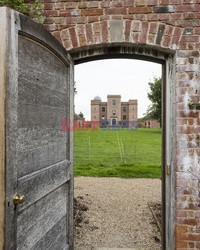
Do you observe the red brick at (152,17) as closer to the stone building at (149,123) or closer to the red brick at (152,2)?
the red brick at (152,2)

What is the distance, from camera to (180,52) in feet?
7.89

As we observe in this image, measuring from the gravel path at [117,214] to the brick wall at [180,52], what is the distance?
44.5 inches

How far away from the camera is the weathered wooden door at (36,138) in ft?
4.74

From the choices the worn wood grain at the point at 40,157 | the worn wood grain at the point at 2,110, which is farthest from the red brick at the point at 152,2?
the worn wood grain at the point at 40,157

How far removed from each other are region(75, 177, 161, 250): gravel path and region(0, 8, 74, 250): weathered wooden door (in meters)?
1.08

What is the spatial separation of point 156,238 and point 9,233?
2.66 m

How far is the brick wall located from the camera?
2.40m

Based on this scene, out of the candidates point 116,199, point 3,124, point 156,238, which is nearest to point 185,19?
point 3,124

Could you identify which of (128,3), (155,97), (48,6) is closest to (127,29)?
(128,3)

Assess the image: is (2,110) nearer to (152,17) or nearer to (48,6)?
(48,6)

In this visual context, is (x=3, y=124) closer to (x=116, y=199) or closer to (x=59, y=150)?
(x=59, y=150)

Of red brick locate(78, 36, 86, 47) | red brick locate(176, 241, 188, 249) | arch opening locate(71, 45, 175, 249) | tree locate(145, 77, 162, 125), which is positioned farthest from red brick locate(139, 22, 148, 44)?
tree locate(145, 77, 162, 125)

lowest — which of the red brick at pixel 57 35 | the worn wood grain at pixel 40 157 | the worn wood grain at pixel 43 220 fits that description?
the worn wood grain at pixel 43 220

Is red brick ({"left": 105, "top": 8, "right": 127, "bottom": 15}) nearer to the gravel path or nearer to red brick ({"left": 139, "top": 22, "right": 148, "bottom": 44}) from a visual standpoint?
red brick ({"left": 139, "top": 22, "right": 148, "bottom": 44})
